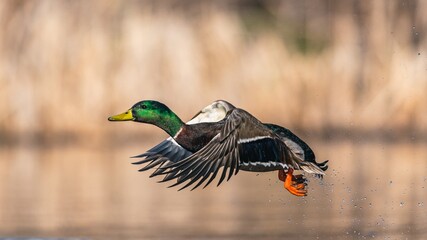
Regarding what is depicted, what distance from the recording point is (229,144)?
Result: 1036 centimetres

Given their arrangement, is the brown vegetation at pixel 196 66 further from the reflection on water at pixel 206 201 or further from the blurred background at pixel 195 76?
the reflection on water at pixel 206 201

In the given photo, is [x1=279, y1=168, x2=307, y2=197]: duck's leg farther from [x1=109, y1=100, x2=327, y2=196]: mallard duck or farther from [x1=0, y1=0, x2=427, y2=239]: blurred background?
[x1=0, y1=0, x2=427, y2=239]: blurred background

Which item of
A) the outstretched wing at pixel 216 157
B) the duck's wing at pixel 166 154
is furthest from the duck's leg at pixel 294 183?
the duck's wing at pixel 166 154

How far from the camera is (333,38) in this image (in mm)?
23312

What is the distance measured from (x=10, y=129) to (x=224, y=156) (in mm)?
12357

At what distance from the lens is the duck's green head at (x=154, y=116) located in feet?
34.7

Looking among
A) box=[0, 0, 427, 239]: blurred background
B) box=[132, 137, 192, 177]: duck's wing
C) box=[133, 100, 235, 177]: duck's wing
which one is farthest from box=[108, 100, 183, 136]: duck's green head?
box=[0, 0, 427, 239]: blurred background

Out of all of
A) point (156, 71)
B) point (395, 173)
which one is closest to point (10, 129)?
point (156, 71)

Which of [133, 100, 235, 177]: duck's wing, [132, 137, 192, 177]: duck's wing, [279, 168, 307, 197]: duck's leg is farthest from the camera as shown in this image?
[132, 137, 192, 177]: duck's wing

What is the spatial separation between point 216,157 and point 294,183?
24.1 inches

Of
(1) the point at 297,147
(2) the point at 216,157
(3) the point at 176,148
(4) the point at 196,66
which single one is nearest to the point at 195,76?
(4) the point at 196,66

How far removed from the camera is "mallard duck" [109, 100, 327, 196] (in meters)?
10.3

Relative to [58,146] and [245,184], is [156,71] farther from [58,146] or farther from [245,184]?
[245,184]

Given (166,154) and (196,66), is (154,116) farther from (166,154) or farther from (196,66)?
(196,66)
